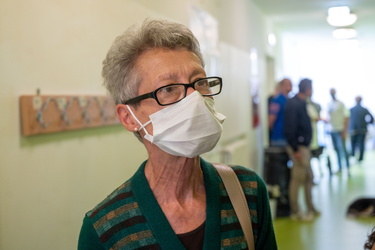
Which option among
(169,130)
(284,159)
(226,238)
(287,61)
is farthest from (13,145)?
(287,61)

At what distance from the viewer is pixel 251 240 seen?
138cm

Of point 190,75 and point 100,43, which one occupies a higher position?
point 100,43

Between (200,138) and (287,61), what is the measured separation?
13782 mm

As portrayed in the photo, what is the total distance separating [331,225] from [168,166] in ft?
15.9

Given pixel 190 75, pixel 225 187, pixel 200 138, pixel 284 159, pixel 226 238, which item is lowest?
pixel 284 159

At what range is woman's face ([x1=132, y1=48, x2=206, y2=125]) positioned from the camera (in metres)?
1.37

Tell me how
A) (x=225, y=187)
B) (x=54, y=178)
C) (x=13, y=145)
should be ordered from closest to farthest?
(x=225, y=187), (x=13, y=145), (x=54, y=178)

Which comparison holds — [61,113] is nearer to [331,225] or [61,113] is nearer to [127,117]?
[127,117]

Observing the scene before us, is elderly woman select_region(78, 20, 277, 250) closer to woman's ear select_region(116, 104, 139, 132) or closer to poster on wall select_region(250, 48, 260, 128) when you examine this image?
woman's ear select_region(116, 104, 139, 132)

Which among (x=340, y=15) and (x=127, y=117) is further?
(x=340, y=15)

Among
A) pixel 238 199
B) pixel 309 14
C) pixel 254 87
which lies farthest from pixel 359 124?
pixel 238 199

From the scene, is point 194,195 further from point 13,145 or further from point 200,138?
point 13,145

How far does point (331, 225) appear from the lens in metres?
5.86

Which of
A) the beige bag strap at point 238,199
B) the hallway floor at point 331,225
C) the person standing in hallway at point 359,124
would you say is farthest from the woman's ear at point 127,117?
the person standing in hallway at point 359,124
